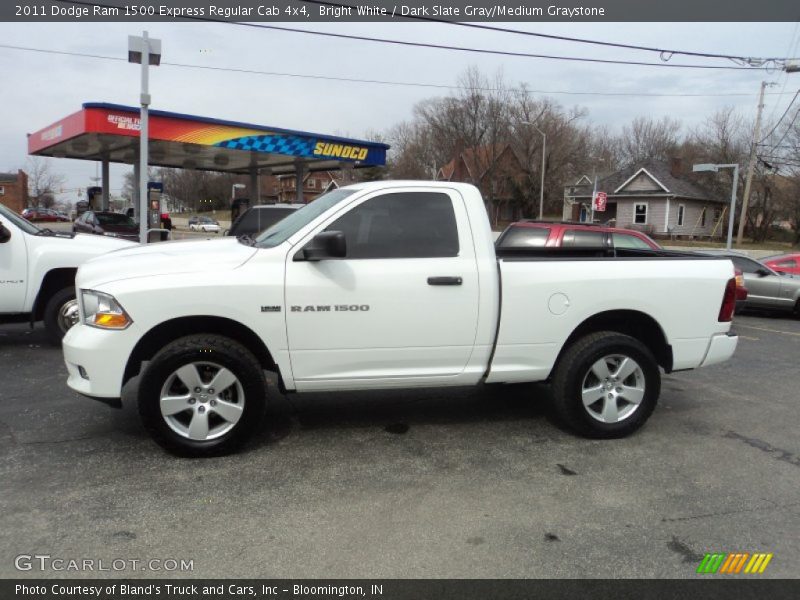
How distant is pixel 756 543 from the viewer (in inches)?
136

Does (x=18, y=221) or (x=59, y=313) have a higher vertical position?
(x=18, y=221)

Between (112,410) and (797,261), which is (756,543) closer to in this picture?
(112,410)

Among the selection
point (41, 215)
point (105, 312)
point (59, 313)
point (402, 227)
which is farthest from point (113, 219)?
point (41, 215)

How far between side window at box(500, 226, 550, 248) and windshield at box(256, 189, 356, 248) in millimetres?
5799

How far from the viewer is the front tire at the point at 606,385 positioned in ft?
15.9

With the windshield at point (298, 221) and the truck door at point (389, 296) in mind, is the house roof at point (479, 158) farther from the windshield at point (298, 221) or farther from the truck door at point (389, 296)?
the truck door at point (389, 296)

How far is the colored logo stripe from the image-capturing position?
3.21 meters

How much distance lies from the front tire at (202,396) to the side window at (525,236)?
6746 mm

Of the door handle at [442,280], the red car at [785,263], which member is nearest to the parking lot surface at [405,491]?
the door handle at [442,280]

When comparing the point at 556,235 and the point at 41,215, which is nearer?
the point at 556,235

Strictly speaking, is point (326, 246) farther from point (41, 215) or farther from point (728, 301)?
point (41, 215)

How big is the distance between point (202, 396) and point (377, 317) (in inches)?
51.4

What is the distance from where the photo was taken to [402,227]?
4664 mm
